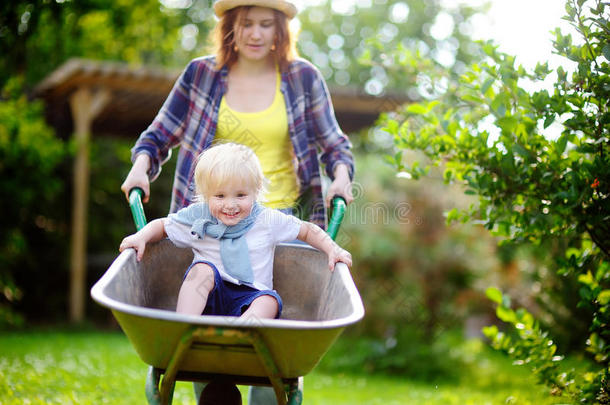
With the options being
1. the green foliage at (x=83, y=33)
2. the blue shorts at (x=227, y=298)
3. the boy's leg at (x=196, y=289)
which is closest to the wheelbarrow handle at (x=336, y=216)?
the blue shorts at (x=227, y=298)

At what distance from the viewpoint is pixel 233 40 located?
2.38 meters

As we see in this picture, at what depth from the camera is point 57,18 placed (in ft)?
23.1

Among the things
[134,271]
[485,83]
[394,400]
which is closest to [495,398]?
[394,400]

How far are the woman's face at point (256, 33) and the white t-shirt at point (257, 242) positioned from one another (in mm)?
682

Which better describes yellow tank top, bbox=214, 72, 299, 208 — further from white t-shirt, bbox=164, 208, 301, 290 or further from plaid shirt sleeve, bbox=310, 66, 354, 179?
white t-shirt, bbox=164, 208, 301, 290

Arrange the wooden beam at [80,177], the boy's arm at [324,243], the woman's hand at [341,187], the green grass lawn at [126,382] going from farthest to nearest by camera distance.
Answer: the wooden beam at [80,177]
the green grass lawn at [126,382]
the woman's hand at [341,187]
the boy's arm at [324,243]

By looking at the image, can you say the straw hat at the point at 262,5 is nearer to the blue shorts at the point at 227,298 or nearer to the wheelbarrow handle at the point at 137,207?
the wheelbarrow handle at the point at 137,207

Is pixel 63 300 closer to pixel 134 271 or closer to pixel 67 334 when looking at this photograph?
pixel 67 334

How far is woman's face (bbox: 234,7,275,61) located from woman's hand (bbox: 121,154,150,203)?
0.56 meters

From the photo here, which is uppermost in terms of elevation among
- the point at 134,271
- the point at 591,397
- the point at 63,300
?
the point at 134,271

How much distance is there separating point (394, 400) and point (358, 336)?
6.30 feet

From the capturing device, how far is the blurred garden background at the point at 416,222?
220 cm

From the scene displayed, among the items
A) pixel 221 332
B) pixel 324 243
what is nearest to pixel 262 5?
pixel 324 243

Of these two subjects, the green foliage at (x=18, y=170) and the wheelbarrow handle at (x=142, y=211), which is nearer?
the wheelbarrow handle at (x=142, y=211)
